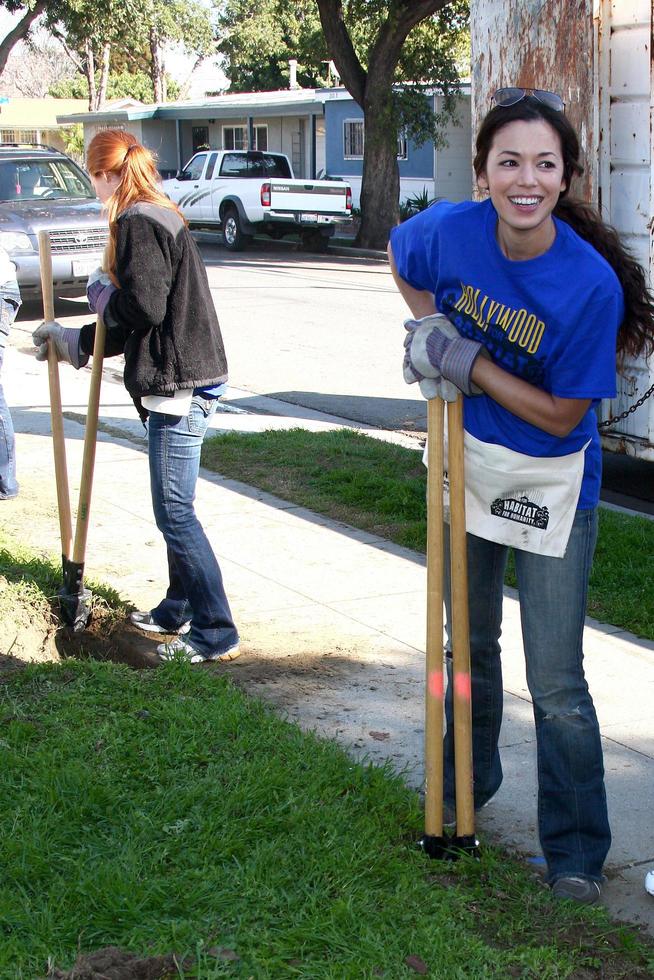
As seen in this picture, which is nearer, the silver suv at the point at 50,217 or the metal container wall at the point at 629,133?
the metal container wall at the point at 629,133

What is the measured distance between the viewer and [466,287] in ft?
10.1

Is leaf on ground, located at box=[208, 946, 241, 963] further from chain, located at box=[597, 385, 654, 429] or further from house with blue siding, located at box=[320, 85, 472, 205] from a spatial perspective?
house with blue siding, located at box=[320, 85, 472, 205]

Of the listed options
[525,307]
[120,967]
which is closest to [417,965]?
[120,967]

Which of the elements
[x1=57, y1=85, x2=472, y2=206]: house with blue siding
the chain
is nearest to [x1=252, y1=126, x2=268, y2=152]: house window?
[x1=57, y1=85, x2=472, y2=206]: house with blue siding

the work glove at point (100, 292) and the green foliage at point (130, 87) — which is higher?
the green foliage at point (130, 87)

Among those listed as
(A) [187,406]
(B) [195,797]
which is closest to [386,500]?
(A) [187,406]

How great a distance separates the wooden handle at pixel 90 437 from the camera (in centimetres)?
468

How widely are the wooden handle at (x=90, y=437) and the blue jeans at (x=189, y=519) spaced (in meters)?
0.29

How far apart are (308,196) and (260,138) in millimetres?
17568

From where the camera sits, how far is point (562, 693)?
10.3ft

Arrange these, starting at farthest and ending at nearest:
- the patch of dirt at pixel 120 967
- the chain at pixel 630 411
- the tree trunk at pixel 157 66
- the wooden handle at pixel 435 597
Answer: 1. the tree trunk at pixel 157 66
2. the chain at pixel 630 411
3. the wooden handle at pixel 435 597
4. the patch of dirt at pixel 120 967

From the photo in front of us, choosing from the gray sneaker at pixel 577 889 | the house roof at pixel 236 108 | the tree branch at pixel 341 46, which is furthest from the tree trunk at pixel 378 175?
the gray sneaker at pixel 577 889

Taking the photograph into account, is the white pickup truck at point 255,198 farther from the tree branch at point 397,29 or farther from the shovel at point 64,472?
the shovel at point 64,472

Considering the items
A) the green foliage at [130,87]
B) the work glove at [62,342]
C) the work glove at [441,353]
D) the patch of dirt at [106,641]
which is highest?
the green foliage at [130,87]
